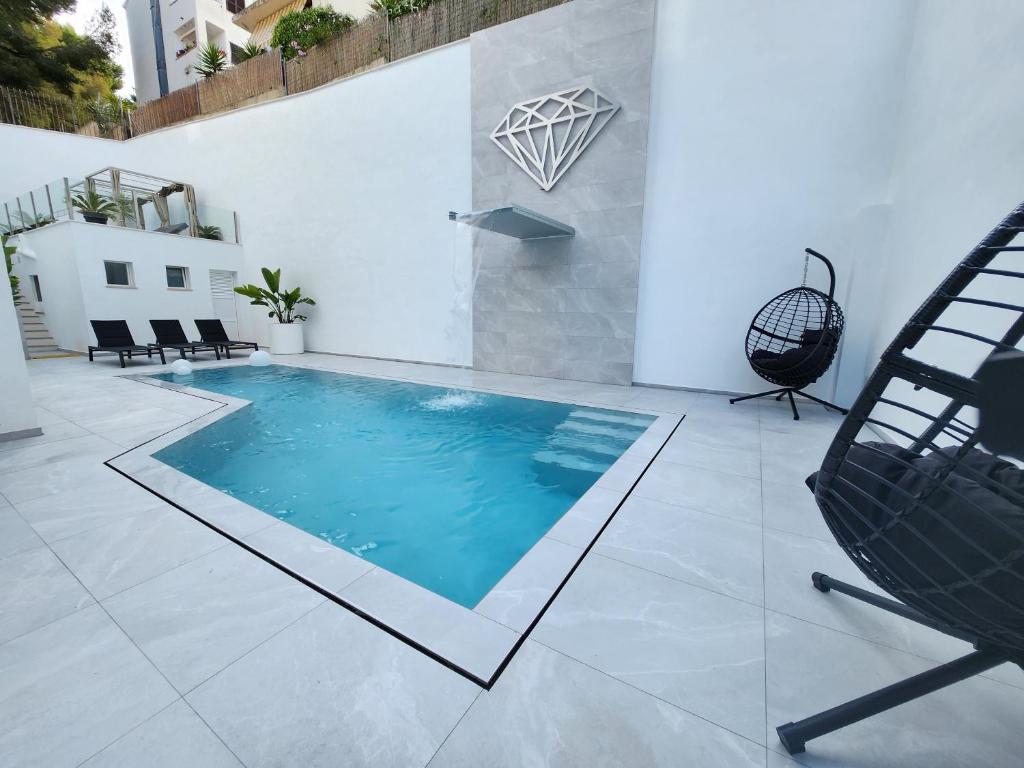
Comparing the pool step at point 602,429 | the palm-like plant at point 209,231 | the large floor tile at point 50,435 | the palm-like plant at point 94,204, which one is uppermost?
the palm-like plant at point 94,204

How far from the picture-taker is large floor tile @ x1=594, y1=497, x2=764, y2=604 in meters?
1.80

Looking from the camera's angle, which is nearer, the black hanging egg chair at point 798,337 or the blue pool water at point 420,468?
the blue pool water at point 420,468

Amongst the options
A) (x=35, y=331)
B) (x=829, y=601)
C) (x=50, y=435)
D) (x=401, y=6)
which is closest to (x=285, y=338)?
(x=35, y=331)

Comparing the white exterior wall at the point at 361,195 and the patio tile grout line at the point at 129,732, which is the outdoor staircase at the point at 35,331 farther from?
the patio tile grout line at the point at 129,732

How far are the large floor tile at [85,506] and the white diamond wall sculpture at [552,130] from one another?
613 centimetres

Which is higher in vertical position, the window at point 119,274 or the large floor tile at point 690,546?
the window at point 119,274

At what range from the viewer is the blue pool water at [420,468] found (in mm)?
2312

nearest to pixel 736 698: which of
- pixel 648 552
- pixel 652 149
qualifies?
pixel 648 552

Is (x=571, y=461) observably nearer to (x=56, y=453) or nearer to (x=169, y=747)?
(x=169, y=747)

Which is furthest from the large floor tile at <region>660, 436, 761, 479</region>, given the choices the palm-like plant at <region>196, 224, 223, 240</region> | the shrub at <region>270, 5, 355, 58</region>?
the palm-like plant at <region>196, 224, 223, 240</region>

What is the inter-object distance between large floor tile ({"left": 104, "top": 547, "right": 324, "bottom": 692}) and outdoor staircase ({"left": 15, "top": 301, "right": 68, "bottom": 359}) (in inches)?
468

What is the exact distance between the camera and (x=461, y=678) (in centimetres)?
130

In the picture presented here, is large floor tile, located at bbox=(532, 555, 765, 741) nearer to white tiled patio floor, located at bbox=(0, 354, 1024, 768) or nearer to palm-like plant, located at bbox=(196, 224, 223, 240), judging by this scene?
white tiled patio floor, located at bbox=(0, 354, 1024, 768)

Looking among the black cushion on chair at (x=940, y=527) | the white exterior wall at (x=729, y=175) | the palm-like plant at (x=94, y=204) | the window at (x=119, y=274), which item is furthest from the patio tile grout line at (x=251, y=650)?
the palm-like plant at (x=94, y=204)
